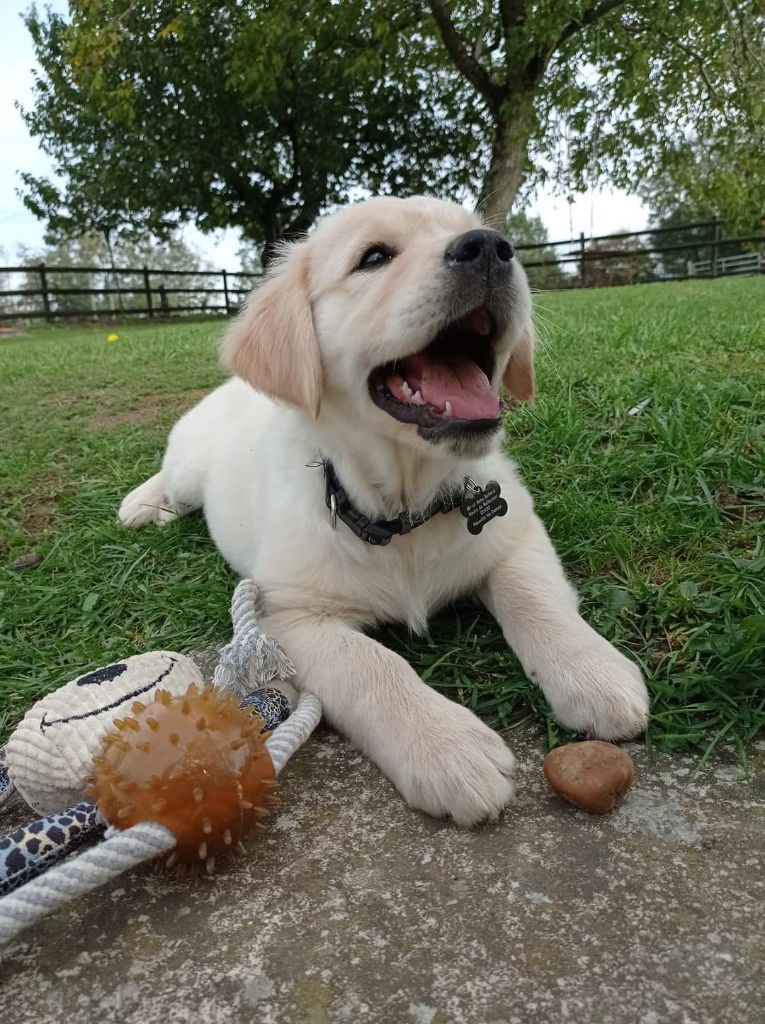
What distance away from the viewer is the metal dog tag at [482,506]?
1.88m

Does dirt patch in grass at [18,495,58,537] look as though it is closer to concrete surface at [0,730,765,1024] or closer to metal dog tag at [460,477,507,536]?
metal dog tag at [460,477,507,536]

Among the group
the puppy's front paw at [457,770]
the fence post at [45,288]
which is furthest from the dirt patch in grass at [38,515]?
the fence post at [45,288]

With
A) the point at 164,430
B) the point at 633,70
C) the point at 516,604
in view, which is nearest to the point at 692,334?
the point at 164,430

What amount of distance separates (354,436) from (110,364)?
5.32m

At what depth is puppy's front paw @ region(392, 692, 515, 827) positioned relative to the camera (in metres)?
1.24

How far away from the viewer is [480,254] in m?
1.75

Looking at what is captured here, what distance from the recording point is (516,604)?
1.76 metres

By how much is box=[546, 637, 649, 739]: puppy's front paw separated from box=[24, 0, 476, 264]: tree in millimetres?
13257

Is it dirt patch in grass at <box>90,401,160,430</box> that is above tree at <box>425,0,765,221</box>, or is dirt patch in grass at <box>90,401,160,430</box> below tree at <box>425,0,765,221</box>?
below

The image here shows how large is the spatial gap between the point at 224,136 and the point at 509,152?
10190mm

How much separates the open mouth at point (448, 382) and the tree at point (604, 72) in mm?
9240

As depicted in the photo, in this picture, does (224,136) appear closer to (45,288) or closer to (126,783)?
(45,288)

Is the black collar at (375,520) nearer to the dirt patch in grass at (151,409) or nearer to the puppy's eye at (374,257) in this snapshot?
the puppy's eye at (374,257)

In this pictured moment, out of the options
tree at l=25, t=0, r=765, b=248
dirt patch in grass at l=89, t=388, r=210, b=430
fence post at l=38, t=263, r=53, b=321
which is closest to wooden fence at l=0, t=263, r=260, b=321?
fence post at l=38, t=263, r=53, b=321
